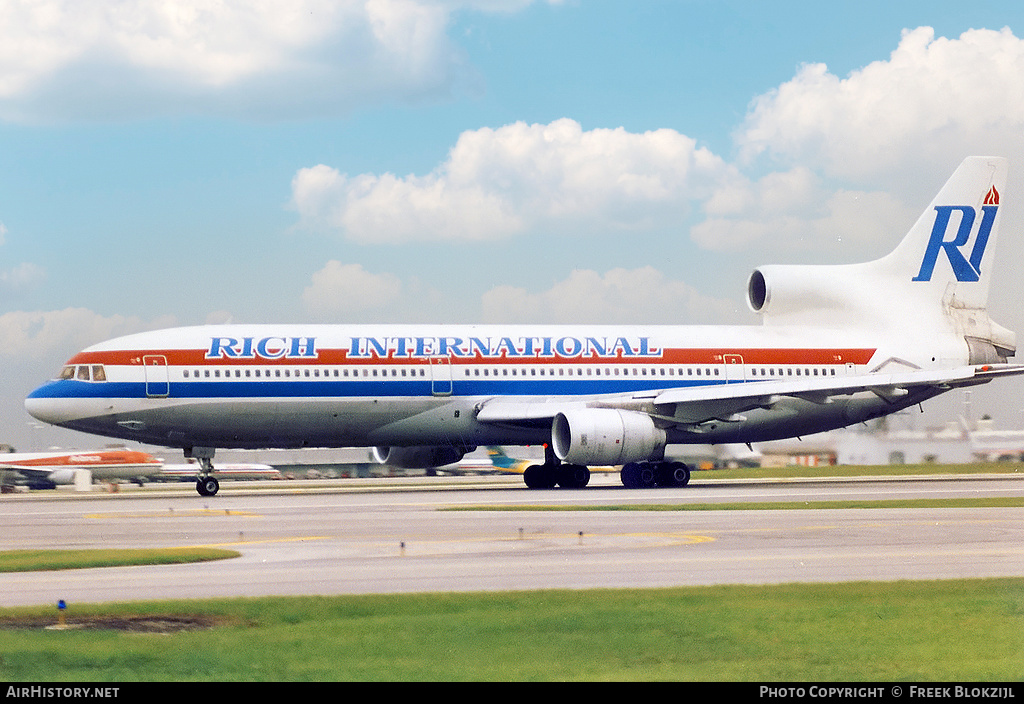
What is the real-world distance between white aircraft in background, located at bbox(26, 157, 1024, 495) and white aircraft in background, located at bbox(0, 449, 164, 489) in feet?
87.4

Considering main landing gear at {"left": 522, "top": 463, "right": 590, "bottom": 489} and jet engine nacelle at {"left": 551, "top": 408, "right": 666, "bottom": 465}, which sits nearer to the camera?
jet engine nacelle at {"left": 551, "top": 408, "right": 666, "bottom": 465}

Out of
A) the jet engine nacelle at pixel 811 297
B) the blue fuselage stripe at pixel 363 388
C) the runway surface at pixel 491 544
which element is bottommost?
the runway surface at pixel 491 544

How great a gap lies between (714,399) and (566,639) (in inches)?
1145

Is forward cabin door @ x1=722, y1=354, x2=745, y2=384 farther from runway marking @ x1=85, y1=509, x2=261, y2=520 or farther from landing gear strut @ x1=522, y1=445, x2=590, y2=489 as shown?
runway marking @ x1=85, y1=509, x2=261, y2=520

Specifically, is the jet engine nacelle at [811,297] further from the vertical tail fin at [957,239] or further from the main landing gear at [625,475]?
the main landing gear at [625,475]

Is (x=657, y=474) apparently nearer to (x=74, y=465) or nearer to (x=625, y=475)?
(x=625, y=475)

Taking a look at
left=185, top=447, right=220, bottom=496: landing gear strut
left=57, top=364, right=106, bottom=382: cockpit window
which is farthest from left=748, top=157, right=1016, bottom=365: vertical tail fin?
left=57, top=364, right=106, bottom=382: cockpit window

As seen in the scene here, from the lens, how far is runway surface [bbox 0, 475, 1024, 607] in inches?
625

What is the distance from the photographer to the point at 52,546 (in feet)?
71.0

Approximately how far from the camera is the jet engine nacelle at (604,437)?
38.2m

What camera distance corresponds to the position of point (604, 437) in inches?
1512

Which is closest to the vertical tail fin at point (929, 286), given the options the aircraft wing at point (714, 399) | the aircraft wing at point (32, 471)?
the aircraft wing at point (714, 399)

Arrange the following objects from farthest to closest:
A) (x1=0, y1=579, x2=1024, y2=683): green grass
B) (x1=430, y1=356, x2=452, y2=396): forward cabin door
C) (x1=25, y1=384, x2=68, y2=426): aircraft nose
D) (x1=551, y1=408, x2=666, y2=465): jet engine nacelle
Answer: (x1=430, y1=356, x2=452, y2=396): forward cabin door → (x1=551, y1=408, x2=666, y2=465): jet engine nacelle → (x1=25, y1=384, x2=68, y2=426): aircraft nose → (x1=0, y1=579, x2=1024, y2=683): green grass

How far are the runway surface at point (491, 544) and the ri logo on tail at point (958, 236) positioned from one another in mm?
16040
